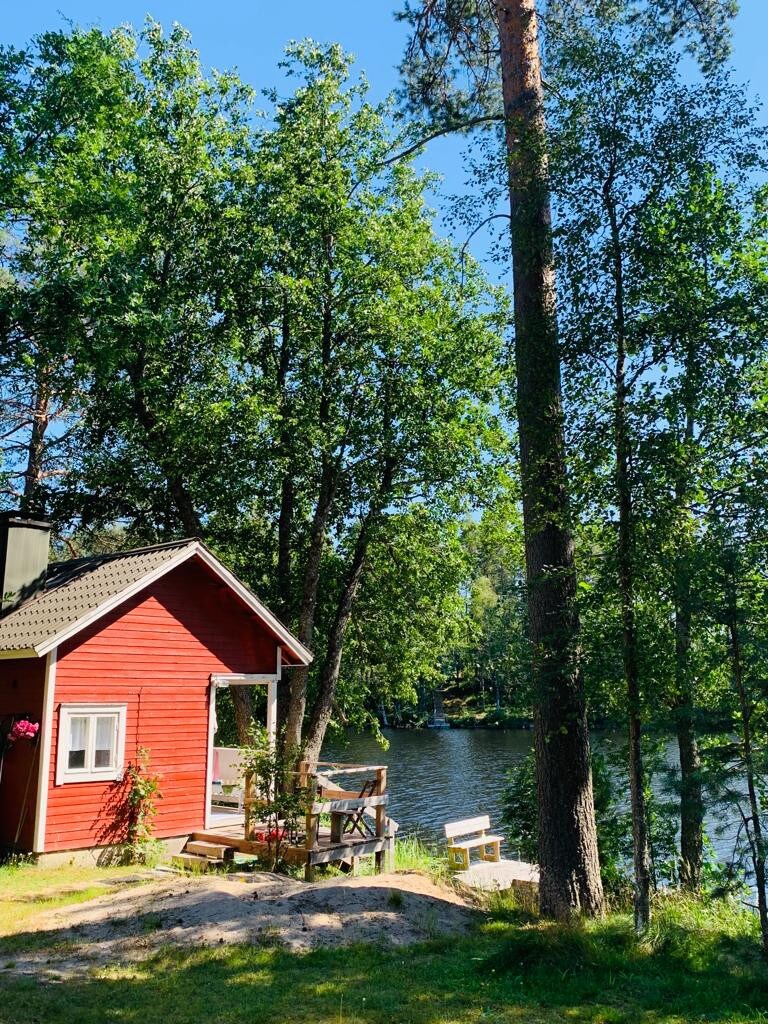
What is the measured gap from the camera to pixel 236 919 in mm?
8195

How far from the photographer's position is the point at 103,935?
795 cm

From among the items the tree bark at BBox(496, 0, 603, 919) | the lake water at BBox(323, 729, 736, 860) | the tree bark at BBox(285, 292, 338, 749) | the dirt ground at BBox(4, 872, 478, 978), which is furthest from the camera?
the lake water at BBox(323, 729, 736, 860)

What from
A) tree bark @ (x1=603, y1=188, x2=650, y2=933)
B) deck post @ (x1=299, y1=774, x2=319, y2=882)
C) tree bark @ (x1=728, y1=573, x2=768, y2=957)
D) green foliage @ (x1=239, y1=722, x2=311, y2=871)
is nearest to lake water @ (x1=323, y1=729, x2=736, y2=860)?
tree bark @ (x1=603, y1=188, x2=650, y2=933)

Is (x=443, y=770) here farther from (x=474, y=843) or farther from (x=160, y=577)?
(x=160, y=577)

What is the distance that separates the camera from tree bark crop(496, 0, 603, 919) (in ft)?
30.4

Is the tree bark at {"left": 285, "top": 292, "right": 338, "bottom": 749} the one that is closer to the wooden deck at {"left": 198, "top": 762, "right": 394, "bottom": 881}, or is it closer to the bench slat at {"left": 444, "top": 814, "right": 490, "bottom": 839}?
the bench slat at {"left": 444, "top": 814, "right": 490, "bottom": 839}

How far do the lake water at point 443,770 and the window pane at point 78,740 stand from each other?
7512 millimetres

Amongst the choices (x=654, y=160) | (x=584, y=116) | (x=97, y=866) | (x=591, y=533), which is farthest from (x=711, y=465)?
(x=97, y=866)

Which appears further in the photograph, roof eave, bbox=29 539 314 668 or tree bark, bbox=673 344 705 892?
roof eave, bbox=29 539 314 668

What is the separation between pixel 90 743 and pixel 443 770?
25782mm

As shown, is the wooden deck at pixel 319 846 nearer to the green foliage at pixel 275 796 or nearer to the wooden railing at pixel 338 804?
the wooden railing at pixel 338 804

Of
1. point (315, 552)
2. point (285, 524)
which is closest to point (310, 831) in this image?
point (315, 552)

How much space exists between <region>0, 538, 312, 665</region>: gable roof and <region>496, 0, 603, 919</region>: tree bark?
6241mm

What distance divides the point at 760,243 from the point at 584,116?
274 centimetres
